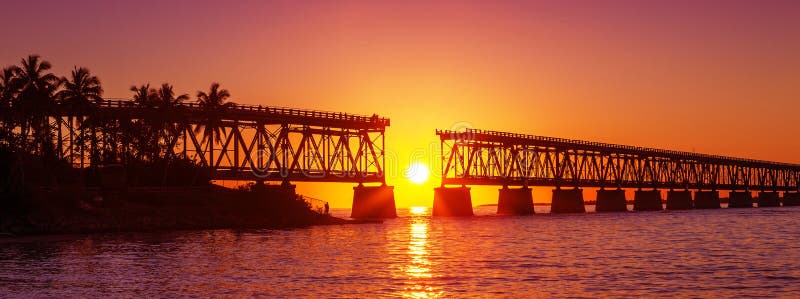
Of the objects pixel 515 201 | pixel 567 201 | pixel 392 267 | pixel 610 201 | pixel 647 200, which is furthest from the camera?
pixel 647 200

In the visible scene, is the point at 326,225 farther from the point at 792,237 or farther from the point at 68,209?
the point at 792,237

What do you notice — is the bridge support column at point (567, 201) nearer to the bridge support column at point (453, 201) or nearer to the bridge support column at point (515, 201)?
the bridge support column at point (515, 201)

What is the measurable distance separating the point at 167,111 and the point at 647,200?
412 feet

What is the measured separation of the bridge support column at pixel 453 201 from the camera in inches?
5187

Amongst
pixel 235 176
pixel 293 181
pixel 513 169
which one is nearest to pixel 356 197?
pixel 293 181

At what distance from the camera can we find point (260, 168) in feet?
317

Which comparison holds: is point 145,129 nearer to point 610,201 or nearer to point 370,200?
point 370,200

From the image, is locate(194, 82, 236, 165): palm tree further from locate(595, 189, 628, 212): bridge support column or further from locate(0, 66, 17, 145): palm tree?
locate(595, 189, 628, 212): bridge support column

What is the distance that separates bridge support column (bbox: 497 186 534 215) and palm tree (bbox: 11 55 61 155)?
84.2 meters

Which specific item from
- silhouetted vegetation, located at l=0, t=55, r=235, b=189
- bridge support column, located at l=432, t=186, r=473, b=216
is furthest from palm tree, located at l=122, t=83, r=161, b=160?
bridge support column, located at l=432, t=186, r=473, b=216

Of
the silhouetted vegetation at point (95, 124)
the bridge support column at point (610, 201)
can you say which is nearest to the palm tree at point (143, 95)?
the silhouetted vegetation at point (95, 124)

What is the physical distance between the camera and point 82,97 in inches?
3091

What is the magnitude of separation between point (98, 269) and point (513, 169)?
352 feet

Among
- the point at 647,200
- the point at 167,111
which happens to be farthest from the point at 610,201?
the point at 167,111
